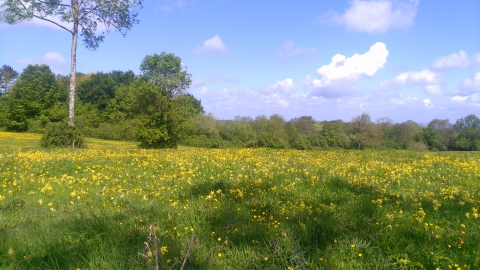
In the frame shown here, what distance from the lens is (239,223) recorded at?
12.0 ft

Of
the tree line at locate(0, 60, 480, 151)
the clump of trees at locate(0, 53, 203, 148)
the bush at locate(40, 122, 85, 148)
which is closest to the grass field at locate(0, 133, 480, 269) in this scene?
the bush at locate(40, 122, 85, 148)

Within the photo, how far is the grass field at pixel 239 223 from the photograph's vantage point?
2871mm

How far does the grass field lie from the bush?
11.1 metres

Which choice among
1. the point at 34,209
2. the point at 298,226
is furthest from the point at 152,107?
the point at 298,226

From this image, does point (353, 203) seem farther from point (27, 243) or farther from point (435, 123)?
point (435, 123)

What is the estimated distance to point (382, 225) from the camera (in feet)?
11.7

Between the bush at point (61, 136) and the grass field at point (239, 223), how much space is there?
1107 centimetres

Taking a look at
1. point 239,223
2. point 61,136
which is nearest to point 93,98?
point 61,136

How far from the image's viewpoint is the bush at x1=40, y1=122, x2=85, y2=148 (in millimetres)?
16344

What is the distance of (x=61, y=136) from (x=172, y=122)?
9.18 meters

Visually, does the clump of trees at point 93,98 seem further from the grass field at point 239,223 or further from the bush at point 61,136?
the grass field at point 239,223

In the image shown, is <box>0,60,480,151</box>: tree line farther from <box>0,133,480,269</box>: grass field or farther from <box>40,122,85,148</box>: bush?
<box>0,133,480,269</box>: grass field

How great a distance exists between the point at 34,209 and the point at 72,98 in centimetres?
1519

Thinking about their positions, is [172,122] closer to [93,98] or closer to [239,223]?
[239,223]
